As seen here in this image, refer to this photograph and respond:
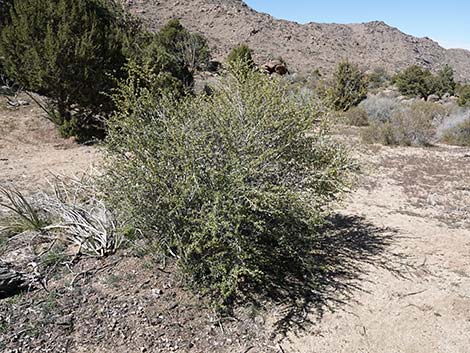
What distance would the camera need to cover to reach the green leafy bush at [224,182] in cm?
318

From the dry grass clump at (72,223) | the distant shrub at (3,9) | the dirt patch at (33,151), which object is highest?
the distant shrub at (3,9)

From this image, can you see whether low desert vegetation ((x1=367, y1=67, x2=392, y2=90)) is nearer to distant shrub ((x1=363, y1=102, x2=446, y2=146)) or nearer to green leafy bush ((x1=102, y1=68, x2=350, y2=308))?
distant shrub ((x1=363, y1=102, x2=446, y2=146))

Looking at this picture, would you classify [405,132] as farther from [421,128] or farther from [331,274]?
[331,274]

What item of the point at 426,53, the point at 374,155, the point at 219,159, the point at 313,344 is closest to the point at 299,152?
the point at 219,159

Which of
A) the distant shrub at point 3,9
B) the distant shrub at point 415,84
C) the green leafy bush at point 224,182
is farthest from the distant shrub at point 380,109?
the distant shrub at point 3,9

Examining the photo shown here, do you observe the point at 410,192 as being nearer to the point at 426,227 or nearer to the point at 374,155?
the point at 426,227

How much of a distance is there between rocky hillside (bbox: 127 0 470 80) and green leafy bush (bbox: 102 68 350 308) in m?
31.9

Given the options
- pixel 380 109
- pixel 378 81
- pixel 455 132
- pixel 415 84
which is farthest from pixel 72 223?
pixel 378 81

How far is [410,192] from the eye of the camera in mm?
6984

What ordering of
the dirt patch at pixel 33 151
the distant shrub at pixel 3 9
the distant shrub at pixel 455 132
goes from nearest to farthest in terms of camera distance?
the dirt patch at pixel 33 151
the distant shrub at pixel 455 132
the distant shrub at pixel 3 9

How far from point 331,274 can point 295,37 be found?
44194 mm

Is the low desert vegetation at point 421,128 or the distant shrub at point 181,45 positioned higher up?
the distant shrub at point 181,45

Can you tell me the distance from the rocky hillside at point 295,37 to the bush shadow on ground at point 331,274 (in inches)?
1235

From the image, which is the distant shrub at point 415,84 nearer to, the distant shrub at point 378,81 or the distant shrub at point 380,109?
the distant shrub at point 378,81
